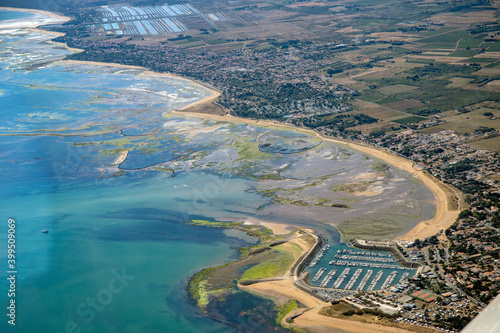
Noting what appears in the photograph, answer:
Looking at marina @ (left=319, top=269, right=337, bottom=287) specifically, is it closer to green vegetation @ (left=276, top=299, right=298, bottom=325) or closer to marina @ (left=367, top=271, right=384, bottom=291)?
marina @ (left=367, top=271, right=384, bottom=291)

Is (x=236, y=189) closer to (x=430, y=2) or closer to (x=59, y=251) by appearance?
(x=59, y=251)

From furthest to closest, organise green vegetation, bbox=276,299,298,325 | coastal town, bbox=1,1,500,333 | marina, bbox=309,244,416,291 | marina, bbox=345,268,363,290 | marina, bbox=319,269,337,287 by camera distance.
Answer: marina, bbox=319,269,337,287 → marina, bbox=309,244,416,291 → marina, bbox=345,268,363,290 → coastal town, bbox=1,1,500,333 → green vegetation, bbox=276,299,298,325

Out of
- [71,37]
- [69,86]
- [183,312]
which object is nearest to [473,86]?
[183,312]

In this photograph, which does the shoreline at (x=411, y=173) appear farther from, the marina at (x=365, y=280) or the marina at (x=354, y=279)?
the marina at (x=354, y=279)

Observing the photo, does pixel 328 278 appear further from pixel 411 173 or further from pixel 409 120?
pixel 409 120

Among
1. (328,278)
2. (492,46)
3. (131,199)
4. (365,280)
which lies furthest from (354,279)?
(492,46)

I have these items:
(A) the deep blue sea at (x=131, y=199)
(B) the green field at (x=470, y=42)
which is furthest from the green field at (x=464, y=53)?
(A) the deep blue sea at (x=131, y=199)

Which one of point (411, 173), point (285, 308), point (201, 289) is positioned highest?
point (411, 173)

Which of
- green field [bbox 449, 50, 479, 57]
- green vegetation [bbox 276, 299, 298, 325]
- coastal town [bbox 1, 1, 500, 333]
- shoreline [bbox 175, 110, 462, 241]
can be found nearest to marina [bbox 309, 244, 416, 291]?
coastal town [bbox 1, 1, 500, 333]
